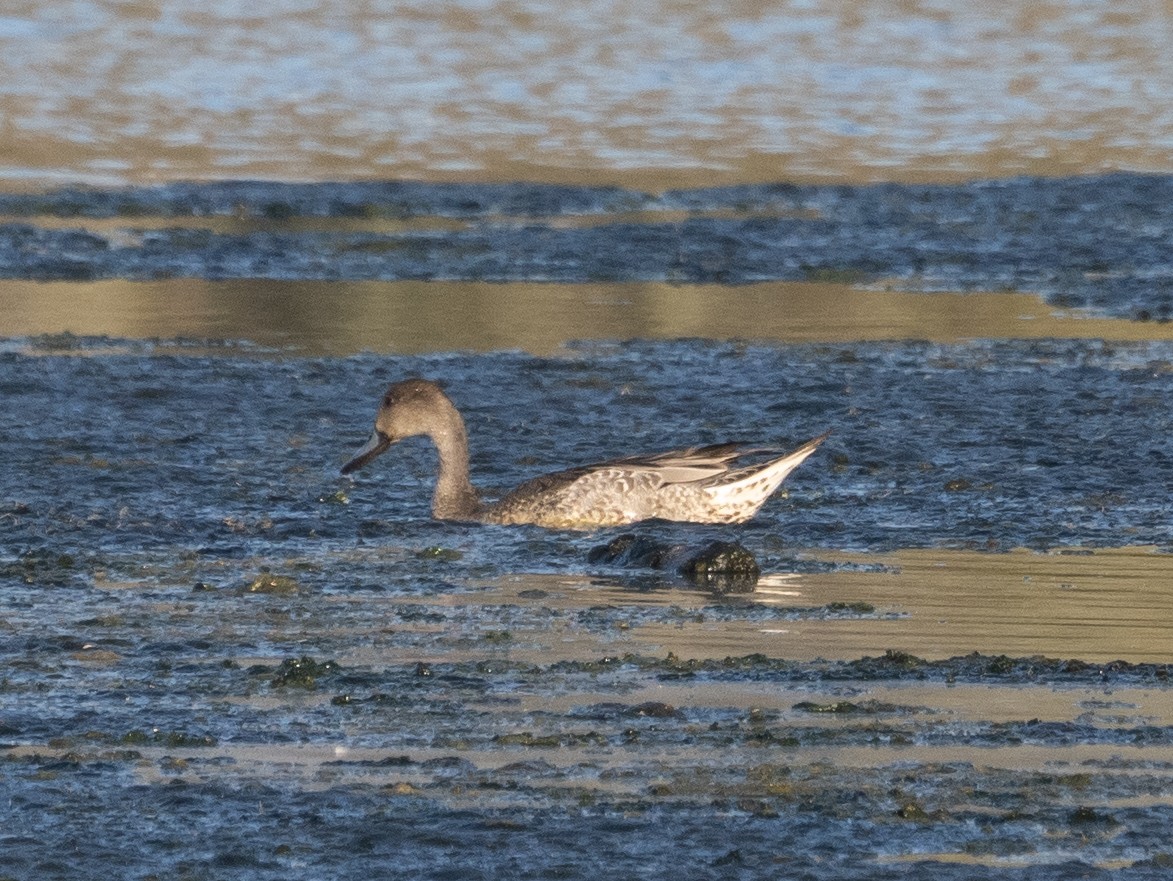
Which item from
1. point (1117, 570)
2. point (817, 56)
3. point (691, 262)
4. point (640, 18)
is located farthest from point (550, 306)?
point (640, 18)

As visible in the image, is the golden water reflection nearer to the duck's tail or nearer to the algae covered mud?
the algae covered mud

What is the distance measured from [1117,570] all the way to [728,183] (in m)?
10.1

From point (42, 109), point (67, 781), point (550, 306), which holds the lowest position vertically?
A: point (67, 781)

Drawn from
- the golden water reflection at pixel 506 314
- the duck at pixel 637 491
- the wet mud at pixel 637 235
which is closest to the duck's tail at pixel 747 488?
the duck at pixel 637 491

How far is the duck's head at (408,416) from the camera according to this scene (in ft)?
30.5

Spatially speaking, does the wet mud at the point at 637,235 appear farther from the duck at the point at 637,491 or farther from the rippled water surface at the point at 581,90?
the duck at the point at 637,491

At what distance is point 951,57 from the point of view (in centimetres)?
2422

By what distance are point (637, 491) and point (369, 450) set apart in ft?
3.79

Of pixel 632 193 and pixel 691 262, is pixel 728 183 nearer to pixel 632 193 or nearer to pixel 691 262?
pixel 632 193

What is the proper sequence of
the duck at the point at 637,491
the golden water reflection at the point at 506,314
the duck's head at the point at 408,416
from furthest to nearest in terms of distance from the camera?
the golden water reflection at the point at 506,314
the duck's head at the point at 408,416
the duck at the point at 637,491

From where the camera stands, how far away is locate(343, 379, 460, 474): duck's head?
9.30 meters

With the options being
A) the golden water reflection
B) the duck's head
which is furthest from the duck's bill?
the golden water reflection

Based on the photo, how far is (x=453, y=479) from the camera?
916 centimetres

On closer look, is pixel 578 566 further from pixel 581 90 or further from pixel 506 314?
pixel 581 90
